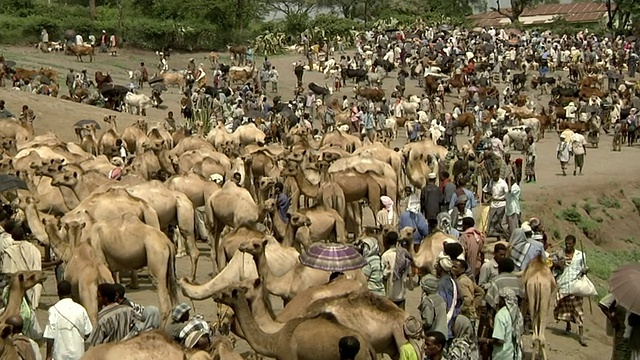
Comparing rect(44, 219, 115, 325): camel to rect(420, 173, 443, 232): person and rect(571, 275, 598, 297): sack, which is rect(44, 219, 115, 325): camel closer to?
rect(571, 275, 598, 297): sack

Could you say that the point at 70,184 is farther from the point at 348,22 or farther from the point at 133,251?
the point at 348,22

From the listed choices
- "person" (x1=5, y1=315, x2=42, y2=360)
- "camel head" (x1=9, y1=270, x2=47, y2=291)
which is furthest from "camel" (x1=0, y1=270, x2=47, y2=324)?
"person" (x1=5, y1=315, x2=42, y2=360)

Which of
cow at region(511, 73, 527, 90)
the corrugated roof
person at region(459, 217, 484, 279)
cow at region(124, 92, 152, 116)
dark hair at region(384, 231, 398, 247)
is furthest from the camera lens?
the corrugated roof

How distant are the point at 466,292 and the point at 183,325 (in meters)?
3.16

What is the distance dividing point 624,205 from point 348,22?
114 feet

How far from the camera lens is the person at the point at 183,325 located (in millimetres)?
7828

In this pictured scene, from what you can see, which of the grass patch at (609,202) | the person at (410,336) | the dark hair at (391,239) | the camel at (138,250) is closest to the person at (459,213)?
the dark hair at (391,239)

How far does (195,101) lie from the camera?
102 ft

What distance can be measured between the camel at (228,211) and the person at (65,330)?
5.33 meters

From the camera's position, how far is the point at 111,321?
8.02 m

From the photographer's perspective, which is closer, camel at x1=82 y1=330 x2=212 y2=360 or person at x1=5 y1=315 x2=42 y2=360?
camel at x1=82 y1=330 x2=212 y2=360

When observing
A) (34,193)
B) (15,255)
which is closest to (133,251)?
(15,255)

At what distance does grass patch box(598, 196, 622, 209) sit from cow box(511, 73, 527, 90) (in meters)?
17.8

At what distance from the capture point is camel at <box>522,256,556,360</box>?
10.6 meters
